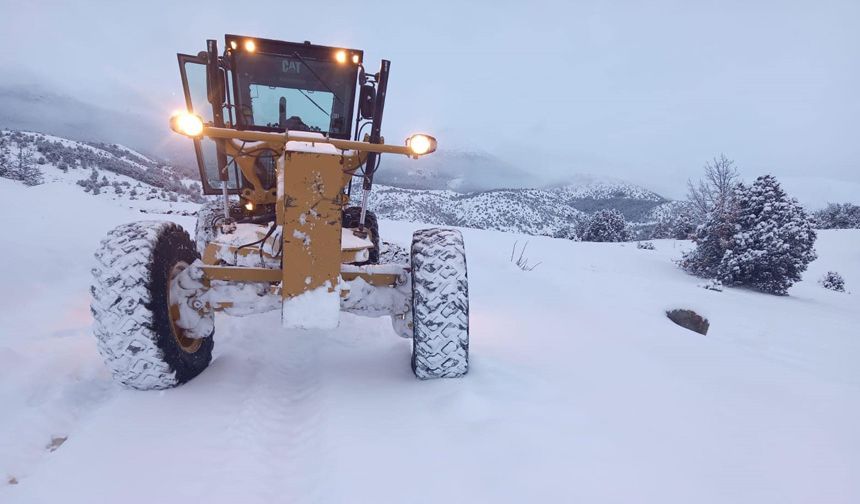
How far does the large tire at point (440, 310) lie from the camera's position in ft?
10.2

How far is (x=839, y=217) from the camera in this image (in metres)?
39.4

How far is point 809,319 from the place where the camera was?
A: 10.3m

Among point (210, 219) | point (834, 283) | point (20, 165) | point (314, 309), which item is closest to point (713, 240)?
point (834, 283)

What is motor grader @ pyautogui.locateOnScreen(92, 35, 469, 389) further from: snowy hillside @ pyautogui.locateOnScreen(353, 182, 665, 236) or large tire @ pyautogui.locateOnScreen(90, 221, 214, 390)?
snowy hillside @ pyautogui.locateOnScreen(353, 182, 665, 236)

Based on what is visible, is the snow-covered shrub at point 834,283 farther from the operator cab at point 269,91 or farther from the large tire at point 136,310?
the large tire at point 136,310

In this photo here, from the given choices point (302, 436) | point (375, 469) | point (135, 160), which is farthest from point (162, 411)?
point (135, 160)

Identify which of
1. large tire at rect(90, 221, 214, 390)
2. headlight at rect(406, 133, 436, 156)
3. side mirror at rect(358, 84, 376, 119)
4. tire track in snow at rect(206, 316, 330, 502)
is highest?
side mirror at rect(358, 84, 376, 119)

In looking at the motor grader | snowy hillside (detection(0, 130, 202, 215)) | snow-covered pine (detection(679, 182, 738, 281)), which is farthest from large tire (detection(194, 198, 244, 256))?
snow-covered pine (detection(679, 182, 738, 281))

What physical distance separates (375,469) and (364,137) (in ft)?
10.8

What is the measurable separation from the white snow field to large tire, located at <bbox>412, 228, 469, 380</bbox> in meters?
0.17

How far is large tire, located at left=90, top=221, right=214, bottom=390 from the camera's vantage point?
2836 mm

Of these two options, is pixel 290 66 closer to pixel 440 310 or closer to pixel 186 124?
pixel 186 124

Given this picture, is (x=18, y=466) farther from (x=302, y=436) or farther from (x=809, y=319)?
(x=809, y=319)

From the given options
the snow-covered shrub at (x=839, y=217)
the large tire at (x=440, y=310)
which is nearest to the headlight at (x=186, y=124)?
the large tire at (x=440, y=310)
